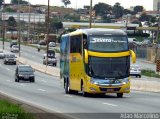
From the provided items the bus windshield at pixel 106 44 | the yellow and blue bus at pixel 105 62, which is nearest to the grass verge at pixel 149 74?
the yellow and blue bus at pixel 105 62

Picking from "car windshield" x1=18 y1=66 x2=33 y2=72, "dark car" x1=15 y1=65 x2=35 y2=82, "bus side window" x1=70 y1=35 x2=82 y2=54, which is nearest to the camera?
"bus side window" x1=70 y1=35 x2=82 y2=54

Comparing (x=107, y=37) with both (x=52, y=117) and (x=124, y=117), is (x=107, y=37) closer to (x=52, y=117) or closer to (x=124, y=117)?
(x=124, y=117)

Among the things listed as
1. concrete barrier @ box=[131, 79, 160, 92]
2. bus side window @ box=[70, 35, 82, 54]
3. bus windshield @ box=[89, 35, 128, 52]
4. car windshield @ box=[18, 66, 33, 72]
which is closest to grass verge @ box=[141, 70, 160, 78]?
car windshield @ box=[18, 66, 33, 72]

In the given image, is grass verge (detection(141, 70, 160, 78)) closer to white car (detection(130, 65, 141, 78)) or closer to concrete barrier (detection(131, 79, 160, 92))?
white car (detection(130, 65, 141, 78))

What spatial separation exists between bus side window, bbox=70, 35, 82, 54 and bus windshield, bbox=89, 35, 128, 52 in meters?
1.38

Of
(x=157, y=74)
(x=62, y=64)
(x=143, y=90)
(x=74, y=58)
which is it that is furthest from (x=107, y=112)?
(x=157, y=74)

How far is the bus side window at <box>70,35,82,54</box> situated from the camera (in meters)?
35.0

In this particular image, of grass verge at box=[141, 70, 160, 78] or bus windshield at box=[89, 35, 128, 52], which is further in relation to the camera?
grass verge at box=[141, 70, 160, 78]

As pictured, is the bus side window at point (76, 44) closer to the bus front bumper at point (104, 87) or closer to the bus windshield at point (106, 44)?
the bus windshield at point (106, 44)

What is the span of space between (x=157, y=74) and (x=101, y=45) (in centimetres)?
4791

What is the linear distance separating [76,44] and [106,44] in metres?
2.88

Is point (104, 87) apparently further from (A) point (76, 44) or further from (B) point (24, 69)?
(B) point (24, 69)

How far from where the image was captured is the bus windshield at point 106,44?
33531 millimetres

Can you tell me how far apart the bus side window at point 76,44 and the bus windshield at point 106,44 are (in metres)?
1.38
